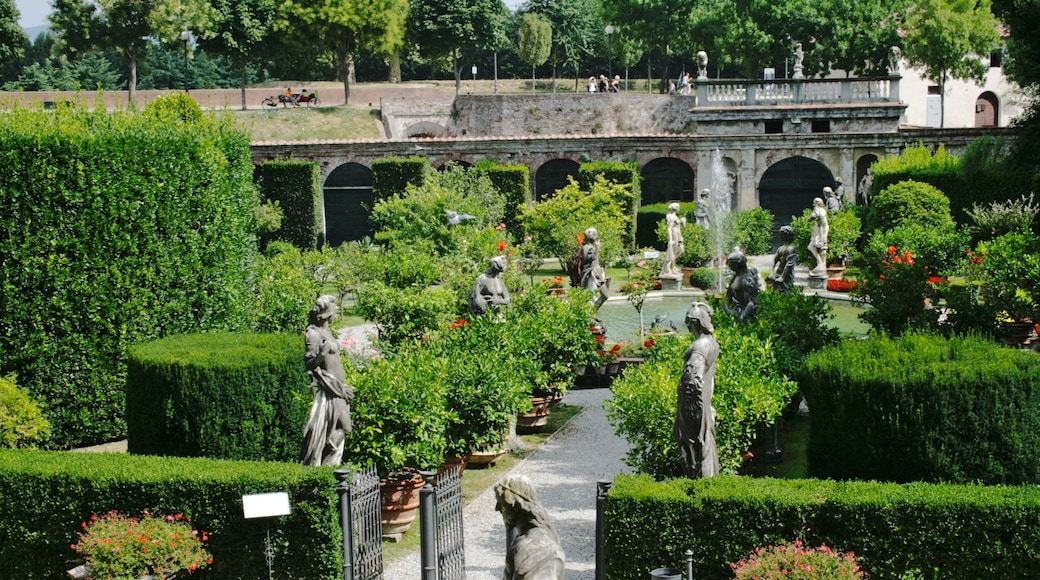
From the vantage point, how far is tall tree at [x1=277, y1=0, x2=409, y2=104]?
175ft

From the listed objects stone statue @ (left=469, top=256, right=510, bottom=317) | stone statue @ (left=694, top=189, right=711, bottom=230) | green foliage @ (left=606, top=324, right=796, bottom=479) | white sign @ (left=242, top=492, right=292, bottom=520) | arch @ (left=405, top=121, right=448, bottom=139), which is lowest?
white sign @ (left=242, top=492, right=292, bottom=520)

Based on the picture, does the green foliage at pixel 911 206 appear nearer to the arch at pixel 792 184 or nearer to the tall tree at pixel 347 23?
the arch at pixel 792 184

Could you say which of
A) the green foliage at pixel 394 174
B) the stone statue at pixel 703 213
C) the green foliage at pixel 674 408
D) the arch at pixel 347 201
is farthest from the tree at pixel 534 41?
the green foliage at pixel 674 408

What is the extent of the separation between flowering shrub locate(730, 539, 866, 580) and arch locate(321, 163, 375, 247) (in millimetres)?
34924

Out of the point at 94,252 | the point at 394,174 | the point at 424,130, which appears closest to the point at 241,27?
the point at 424,130

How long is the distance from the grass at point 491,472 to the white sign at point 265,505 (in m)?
1.78

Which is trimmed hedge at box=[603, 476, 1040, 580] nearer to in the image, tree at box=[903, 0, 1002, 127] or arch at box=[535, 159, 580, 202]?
arch at box=[535, 159, 580, 202]

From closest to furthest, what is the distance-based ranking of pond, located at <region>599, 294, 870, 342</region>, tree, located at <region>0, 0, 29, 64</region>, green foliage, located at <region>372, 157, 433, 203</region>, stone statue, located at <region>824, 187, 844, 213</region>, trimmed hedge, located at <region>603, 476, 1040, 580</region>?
1. trimmed hedge, located at <region>603, 476, 1040, 580</region>
2. pond, located at <region>599, 294, 870, 342</region>
3. stone statue, located at <region>824, 187, 844, 213</region>
4. green foliage, located at <region>372, 157, 433, 203</region>
5. tree, located at <region>0, 0, 29, 64</region>

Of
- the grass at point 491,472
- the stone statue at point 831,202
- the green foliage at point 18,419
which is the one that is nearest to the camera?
the grass at point 491,472

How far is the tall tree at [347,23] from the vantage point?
5341cm

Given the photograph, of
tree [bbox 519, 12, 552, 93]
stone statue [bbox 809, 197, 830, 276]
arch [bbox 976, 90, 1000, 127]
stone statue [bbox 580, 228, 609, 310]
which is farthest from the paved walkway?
tree [bbox 519, 12, 552, 93]

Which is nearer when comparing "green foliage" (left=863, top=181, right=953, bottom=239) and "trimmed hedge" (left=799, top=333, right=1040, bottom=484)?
"trimmed hedge" (left=799, top=333, right=1040, bottom=484)

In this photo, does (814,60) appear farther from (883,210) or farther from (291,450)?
(291,450)

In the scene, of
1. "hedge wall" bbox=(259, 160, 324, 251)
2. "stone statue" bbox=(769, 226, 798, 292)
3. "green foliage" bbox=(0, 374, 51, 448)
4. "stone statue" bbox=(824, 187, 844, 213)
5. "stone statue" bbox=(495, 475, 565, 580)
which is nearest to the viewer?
"stone statue" bbox=(495, 475, 565, 580)
